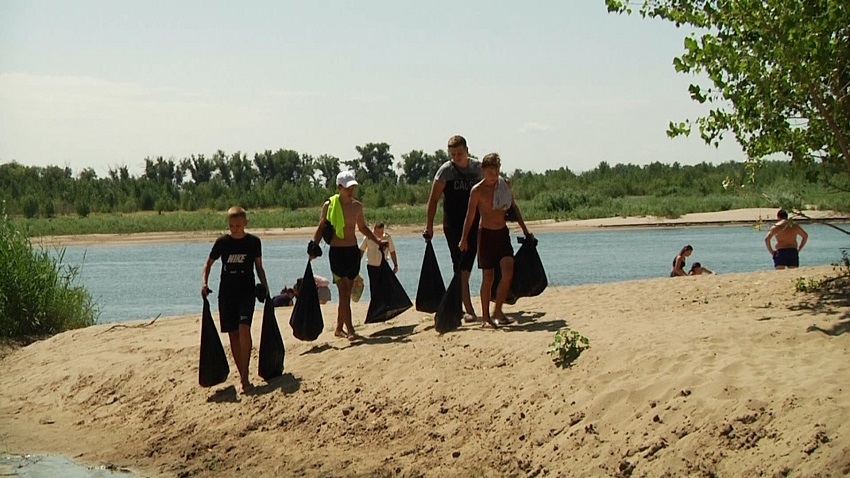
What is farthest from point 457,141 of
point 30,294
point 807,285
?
point 30,294

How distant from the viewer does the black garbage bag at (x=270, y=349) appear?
10203 millimetres

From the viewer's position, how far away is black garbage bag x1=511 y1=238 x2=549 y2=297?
10.9 metres

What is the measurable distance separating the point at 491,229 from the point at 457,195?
2.07 ft

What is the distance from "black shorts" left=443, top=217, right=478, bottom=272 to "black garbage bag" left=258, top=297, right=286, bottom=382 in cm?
175


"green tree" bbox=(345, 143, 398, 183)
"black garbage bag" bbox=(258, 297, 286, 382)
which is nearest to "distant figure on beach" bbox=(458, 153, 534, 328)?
"black garbage bag" bbox=(258, 297, 286, 382)

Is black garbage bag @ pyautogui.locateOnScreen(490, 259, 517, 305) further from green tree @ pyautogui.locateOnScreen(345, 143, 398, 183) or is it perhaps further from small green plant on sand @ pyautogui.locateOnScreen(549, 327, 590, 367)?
green tree @ pyautogui.locateOnScreen(345, 143, 398, 183)

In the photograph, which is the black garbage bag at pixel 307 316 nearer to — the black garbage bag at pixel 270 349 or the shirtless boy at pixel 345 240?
the shirtless boy at pixel 345 240

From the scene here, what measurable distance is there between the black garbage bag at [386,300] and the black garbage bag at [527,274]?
1.19 m

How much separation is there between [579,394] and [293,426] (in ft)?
8.32

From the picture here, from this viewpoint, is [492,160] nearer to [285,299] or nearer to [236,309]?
[236,309]

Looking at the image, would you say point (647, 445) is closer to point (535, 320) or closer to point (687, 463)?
point (687, 463)

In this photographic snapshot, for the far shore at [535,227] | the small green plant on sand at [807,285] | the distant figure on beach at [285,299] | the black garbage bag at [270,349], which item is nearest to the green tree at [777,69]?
the small green plant on sand at [807,285]

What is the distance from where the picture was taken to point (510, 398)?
845 centimetres

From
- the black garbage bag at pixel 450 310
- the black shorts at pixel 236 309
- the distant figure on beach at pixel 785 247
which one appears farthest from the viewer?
the distant figure on beach at pixel 785 247
